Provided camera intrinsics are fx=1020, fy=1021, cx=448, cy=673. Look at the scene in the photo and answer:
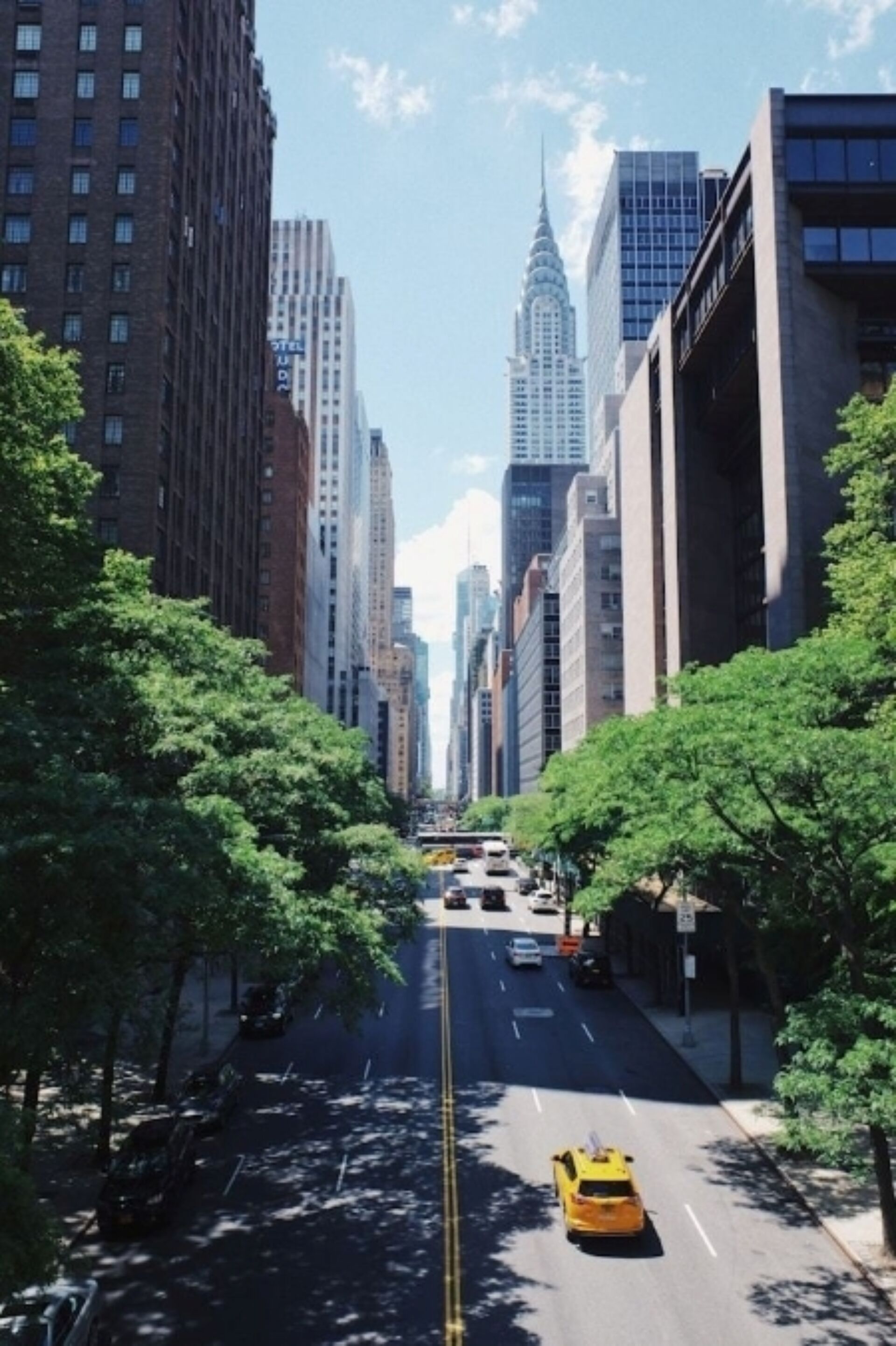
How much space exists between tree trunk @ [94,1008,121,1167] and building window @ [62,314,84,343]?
46.9m

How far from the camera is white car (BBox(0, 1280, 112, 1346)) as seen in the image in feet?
41.3

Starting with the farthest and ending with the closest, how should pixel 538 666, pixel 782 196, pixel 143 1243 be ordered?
pixel 538 666, pixel 782 196, pixel 143 1243

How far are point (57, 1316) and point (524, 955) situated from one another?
39.7 m

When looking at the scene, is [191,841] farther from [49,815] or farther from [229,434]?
[229,434]

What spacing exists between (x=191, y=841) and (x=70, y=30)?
65938 millimetres

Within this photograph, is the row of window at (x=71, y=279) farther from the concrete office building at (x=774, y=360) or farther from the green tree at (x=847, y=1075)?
the green tree at (x=847, y=1075)

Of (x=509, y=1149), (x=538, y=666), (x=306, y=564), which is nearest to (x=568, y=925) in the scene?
(x=509, y=1149)

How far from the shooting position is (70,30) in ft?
208

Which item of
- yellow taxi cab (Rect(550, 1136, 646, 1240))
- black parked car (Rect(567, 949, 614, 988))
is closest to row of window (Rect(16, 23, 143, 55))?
black parked car (Rect(567, 949, 614, 988))

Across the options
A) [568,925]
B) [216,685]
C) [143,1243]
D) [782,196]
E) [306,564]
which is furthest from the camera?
[306,564]

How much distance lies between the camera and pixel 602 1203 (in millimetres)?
19203

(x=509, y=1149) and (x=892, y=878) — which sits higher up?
(x=892, y=878)

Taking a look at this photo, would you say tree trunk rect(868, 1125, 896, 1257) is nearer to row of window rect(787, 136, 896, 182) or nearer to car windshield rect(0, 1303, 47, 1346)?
car windshield rect(0, 1303, 47, 1346)

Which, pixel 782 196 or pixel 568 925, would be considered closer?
pixel 782 196
